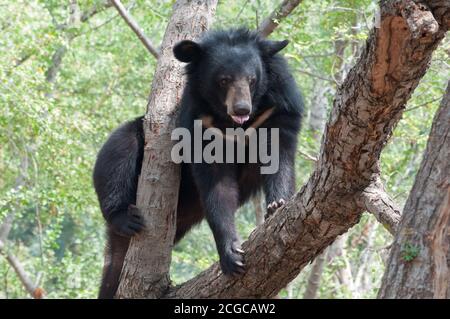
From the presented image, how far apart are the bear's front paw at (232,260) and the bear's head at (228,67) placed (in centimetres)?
85

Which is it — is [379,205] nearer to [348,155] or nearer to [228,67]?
[348,155]

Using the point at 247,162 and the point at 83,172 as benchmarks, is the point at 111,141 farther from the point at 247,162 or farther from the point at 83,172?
the point at 83,172

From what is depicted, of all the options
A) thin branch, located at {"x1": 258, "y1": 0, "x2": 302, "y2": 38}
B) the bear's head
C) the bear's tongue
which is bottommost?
the bear's tongue

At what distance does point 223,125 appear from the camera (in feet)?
14.6

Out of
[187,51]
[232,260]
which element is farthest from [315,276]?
[232,260]

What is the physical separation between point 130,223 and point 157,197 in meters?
0.24

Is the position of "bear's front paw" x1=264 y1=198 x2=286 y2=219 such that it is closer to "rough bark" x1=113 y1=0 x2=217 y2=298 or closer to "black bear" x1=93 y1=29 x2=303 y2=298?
"black bear" x1=93 y1=29 x2=303 y2=298

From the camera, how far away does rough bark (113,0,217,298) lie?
165 inches

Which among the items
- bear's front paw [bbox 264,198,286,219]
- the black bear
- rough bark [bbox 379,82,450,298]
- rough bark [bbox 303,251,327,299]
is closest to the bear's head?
the black bear

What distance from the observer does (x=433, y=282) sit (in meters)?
2.11

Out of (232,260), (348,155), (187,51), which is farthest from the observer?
(187,51)

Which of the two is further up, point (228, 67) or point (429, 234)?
point (228, 67)
